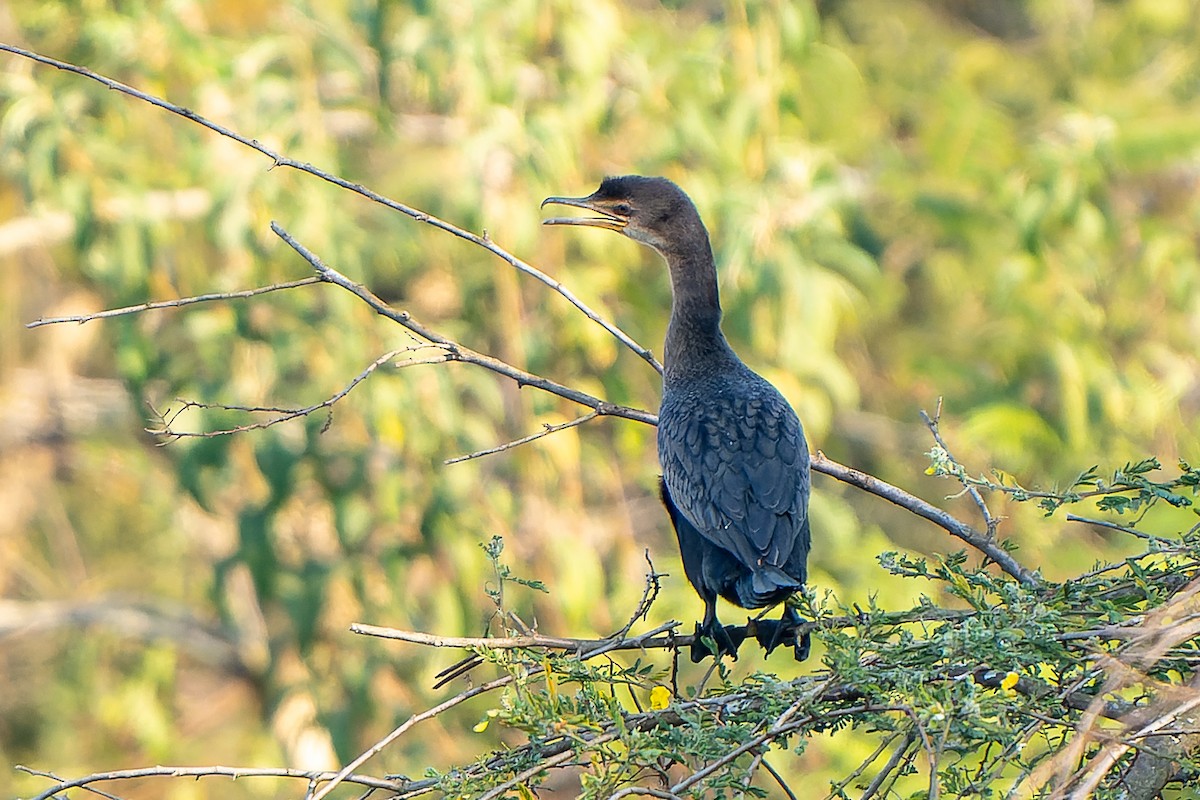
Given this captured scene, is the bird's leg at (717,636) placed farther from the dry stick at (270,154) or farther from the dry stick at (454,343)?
the dry stick at (270,154)

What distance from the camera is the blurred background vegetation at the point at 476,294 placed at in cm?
707

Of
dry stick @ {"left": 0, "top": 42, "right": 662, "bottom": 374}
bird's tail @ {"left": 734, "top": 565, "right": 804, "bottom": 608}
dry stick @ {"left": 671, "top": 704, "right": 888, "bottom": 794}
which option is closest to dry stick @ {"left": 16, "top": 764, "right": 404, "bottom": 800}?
dry stick @ {"left": 671, "top": 704, "right": 888, "bottom": 794}

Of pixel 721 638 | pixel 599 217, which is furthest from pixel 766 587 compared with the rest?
pixel 599 217

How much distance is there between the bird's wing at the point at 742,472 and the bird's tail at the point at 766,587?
0.05m

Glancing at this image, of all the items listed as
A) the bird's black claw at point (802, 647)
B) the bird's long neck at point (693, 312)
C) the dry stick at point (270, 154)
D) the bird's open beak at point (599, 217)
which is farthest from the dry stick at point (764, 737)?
the bird's open beak at point (599, 217)

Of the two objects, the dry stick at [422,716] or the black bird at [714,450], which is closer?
the dry stick at [422,716]

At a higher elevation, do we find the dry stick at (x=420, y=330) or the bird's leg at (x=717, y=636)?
the dry stick at (x=420, y=330)

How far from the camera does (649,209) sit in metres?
5.23

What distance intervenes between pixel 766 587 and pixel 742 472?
583 mm

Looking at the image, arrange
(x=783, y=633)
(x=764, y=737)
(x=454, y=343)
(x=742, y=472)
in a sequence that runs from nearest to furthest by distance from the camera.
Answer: (x=764, y=737) → (x=454, y=343) → (x=783, y=633) → (x=742, y=472)

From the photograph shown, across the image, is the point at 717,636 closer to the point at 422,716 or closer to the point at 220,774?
the point at 422,716

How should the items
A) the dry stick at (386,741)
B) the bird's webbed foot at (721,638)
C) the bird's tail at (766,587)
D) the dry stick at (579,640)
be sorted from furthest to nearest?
the bird's webbed foot at (721,638), the bird's tail at (766,587), the dry stick at (579,640), the dry stick at (386,741)

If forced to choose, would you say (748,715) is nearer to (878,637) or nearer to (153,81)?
(878,637)

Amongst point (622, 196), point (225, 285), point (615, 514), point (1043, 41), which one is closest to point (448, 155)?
point (225, 285)
